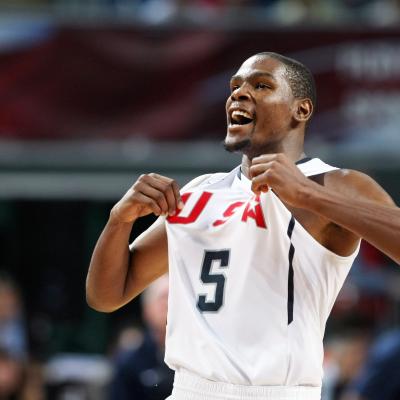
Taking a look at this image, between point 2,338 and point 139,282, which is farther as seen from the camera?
point 2,338

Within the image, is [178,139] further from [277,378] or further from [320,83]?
[277,378]

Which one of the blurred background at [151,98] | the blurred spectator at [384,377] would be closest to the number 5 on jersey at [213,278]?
the blurred spectator at [384,377]

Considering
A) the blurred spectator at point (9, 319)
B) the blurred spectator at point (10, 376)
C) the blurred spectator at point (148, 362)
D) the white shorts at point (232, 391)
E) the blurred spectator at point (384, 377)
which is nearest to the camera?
the white shorts at point (232, 391)

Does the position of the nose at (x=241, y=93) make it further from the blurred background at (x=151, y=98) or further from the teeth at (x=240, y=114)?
the blurred background at (x=151, y=98)

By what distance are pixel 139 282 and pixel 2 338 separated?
5.28 meters

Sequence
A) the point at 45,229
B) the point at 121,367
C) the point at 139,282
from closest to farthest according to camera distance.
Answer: the point at 139,282 < the point at 121,367 < the point at 45,229

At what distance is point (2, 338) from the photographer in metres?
10.1

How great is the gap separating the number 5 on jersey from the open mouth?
1.67ft

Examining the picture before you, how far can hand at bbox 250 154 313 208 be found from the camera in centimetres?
439

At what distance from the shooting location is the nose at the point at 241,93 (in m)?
4.79

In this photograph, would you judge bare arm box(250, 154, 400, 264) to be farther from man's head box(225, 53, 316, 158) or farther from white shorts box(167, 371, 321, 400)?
white shorts box(167, 371, 321, 400)

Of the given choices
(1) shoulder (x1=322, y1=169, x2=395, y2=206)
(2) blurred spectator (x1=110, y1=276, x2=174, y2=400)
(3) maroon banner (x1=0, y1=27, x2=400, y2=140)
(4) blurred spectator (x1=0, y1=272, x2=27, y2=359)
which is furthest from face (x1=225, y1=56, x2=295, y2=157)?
(4) blurred spectator (x1=0, y1=272, x2=27, y2=359)

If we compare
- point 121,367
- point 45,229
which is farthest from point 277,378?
point 45,229

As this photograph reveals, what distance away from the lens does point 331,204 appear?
4.38 metres
